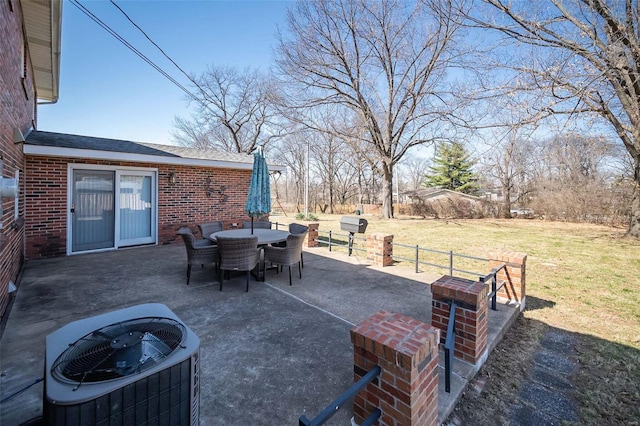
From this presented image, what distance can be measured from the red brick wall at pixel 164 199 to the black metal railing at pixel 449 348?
7.47m

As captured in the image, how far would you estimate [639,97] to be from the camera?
9023mm

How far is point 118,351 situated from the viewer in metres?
1.28

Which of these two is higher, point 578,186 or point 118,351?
point 578,186

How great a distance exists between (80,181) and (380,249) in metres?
7.22

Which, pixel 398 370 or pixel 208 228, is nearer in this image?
pixel 398 370

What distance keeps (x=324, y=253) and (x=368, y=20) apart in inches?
565

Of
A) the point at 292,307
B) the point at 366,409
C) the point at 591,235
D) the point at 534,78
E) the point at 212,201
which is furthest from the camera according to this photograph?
the point at 591,235

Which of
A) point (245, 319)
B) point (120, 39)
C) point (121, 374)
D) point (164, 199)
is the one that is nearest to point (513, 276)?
point (245, 319)

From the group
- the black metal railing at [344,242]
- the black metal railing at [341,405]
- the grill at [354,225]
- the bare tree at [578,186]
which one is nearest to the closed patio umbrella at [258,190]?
the black metal railing at [344,242]

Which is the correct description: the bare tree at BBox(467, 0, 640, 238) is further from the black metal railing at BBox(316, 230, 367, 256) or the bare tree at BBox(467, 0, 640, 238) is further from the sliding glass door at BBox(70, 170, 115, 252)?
the sliding glass door at BBox(70, 170, 115, 252)

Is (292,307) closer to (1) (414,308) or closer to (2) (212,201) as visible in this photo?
(1) (414,308)

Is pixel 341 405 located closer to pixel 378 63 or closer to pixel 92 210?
pixel 92 210

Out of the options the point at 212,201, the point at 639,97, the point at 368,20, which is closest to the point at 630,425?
the point at 212,201

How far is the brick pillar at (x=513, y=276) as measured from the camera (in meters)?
4.06
